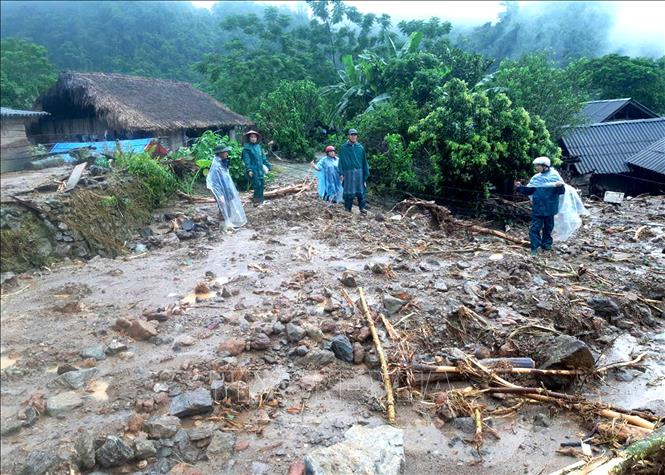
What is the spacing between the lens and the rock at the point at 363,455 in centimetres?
249

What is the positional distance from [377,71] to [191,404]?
12.9m

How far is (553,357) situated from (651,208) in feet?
26.4

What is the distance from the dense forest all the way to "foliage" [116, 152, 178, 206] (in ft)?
5.39

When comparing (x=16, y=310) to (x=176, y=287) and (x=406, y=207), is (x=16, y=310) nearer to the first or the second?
(x=176, y=287)

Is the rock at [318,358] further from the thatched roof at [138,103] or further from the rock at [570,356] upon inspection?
the thatched roof at [138,103]

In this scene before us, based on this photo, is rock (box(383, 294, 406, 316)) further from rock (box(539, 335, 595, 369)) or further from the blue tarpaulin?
the blue tarpaulin

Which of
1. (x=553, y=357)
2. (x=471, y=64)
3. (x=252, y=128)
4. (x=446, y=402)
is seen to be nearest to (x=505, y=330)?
(x=553, y=357)

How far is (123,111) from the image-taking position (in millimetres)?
11797

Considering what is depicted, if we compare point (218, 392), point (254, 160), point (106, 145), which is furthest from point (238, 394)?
point (106, 145)

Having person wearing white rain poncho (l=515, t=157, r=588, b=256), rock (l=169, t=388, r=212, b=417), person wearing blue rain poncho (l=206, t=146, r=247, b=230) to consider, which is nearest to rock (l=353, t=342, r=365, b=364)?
rock (l=169, t=388, r=212, b=417)

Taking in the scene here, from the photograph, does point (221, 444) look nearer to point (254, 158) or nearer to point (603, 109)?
point (254, 158)

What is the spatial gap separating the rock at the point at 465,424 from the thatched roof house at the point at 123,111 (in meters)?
8.87

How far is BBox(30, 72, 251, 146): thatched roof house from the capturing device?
10.8 m

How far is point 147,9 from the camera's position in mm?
1727
